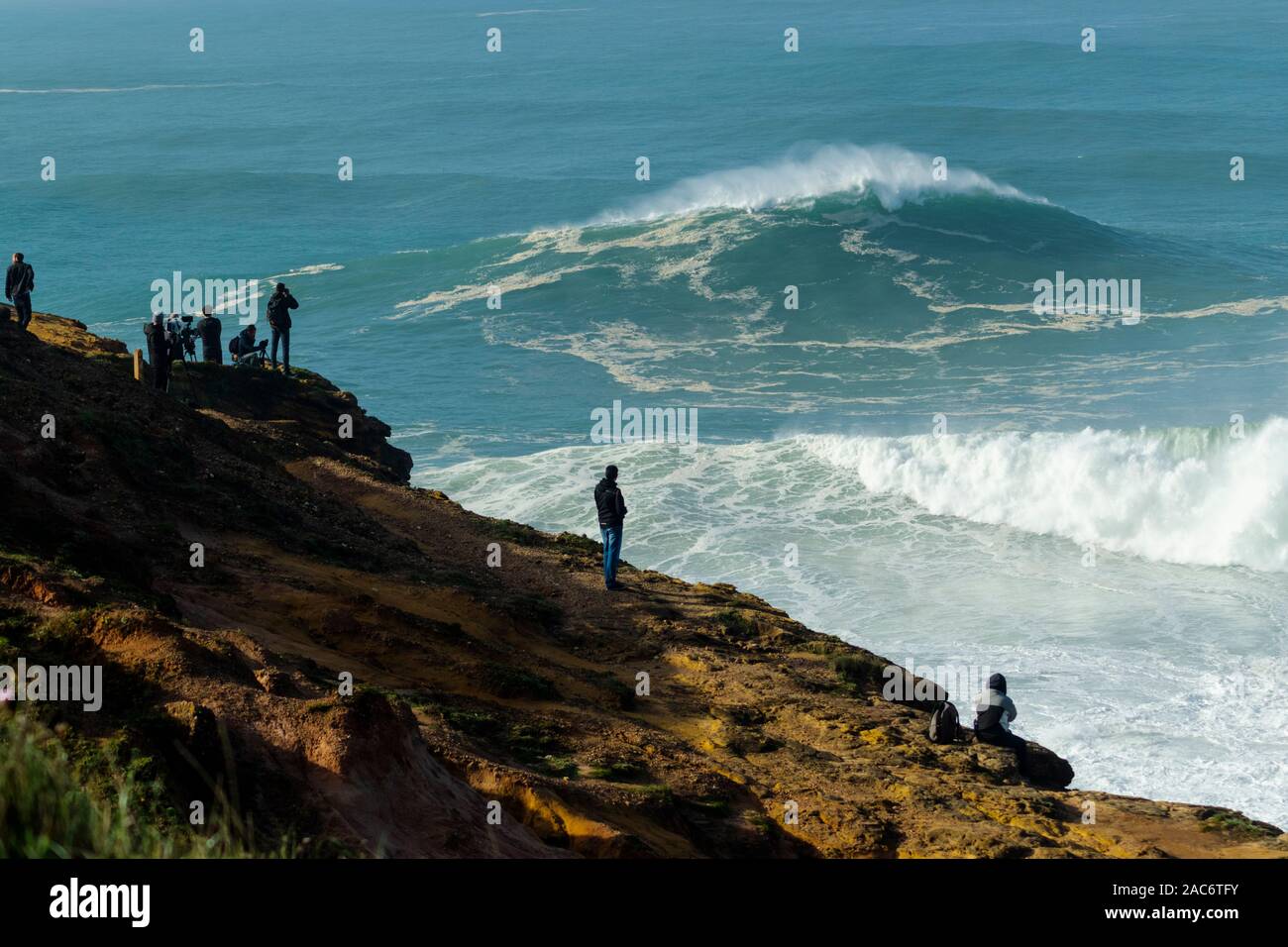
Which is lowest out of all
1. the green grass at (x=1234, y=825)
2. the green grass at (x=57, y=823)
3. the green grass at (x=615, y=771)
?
the green grass at (x=1234, y=825)

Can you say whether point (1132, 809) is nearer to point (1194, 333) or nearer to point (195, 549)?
point (195, 549)

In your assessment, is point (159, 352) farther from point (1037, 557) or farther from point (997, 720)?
point (1037, 557)

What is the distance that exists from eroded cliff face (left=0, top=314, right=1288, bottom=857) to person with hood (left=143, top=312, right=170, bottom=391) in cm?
62

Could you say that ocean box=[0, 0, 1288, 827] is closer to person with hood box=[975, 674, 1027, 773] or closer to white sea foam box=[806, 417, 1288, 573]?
white sea foam box=[806, 417, 1288, 573]

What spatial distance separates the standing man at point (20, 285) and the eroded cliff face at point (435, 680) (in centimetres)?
124

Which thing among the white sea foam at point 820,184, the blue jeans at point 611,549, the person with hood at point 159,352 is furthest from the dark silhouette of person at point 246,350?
the white sea foam at point 820,184

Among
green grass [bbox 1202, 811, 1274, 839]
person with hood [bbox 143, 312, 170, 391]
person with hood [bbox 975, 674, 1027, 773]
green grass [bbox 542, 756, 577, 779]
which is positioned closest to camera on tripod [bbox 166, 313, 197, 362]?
person with hood [bbox 143, 312, 170, 391]

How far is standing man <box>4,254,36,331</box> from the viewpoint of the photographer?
1877 cm

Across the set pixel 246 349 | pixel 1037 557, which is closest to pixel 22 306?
pixel 246 349

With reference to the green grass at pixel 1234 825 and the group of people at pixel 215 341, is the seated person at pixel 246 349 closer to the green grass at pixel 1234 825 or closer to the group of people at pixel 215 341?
the group of people at pixel 215 341

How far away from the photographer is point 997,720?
40.5 ft

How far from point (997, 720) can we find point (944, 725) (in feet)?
2.13

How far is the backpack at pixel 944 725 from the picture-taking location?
11.9 m
